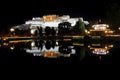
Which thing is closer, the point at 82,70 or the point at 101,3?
the point at 82,70

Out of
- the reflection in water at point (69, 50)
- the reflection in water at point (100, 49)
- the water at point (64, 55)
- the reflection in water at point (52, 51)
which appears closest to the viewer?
the water at point (64, 55)

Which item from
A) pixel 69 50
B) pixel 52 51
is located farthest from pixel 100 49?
pixel 52 51

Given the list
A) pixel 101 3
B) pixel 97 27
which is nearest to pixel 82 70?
pixel 97 27

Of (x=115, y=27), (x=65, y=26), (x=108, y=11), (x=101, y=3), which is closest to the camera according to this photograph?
(x=115, y=27)

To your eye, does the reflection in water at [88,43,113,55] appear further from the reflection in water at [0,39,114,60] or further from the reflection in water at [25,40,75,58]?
the reflection in water at [25,40,75,58]

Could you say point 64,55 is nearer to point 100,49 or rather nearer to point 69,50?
point 69,50

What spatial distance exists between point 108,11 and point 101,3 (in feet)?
34.2

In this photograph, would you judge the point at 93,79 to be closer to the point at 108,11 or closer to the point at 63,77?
the point at 63,77

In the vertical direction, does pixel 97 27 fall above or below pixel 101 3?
below

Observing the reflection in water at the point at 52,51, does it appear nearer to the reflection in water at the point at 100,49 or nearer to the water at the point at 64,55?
the water at the point at 64,55

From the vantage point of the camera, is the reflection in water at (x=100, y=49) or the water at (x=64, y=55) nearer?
the water at (x=64, y=55)

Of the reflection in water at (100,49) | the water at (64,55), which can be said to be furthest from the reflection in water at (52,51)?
the reflection in water at (100,49)

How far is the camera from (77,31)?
57.1m

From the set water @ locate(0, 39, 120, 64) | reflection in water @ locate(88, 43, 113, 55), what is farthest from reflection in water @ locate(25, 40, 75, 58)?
reflection in water @ locate(88, 43, 113, 55)
